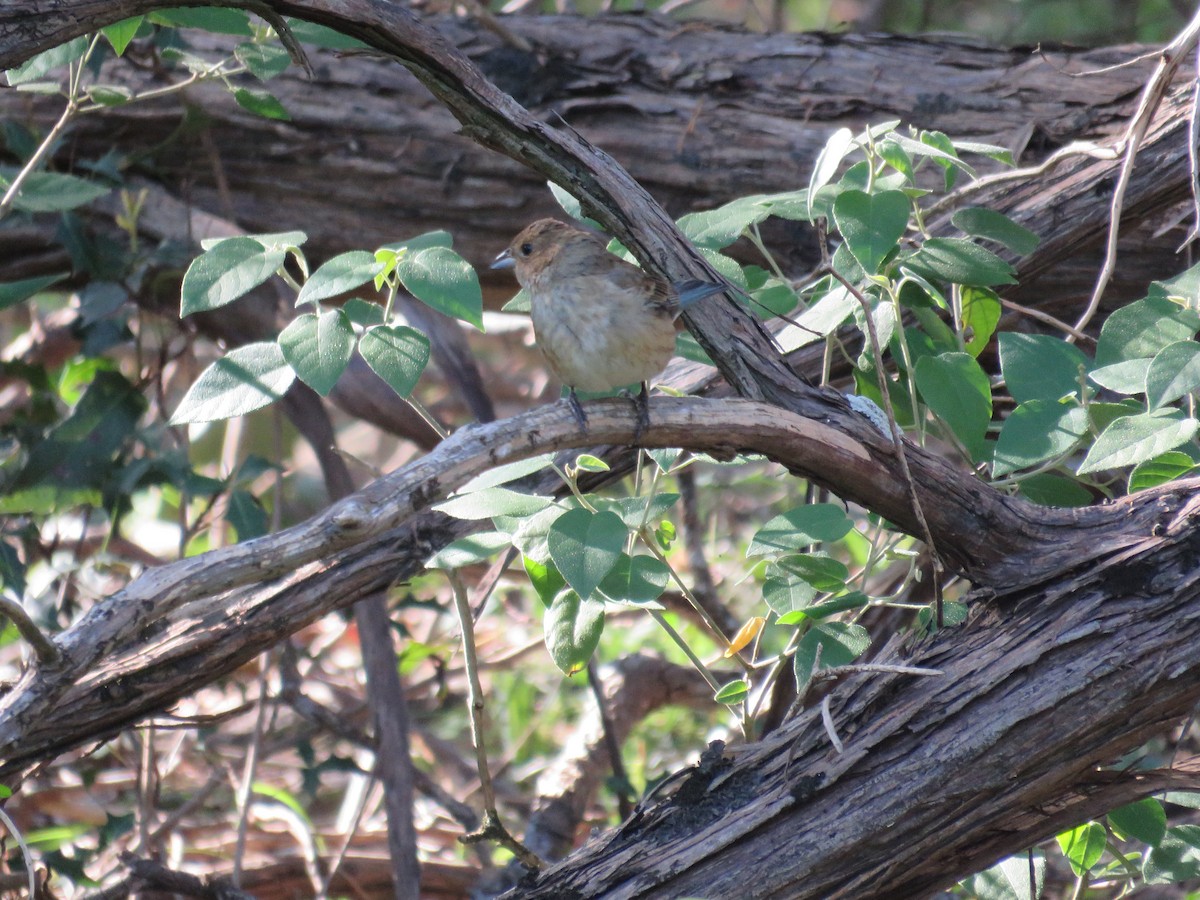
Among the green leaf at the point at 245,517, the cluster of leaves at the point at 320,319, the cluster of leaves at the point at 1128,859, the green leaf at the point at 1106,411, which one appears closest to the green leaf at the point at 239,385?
the cluster of leaves at the point at 320,319

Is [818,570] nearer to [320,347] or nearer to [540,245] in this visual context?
[320,347]

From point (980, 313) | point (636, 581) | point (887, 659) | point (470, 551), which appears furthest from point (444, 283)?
point (980, 313)

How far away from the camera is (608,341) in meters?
2.51

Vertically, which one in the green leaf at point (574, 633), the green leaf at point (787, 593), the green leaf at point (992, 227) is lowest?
the green leaf at point (787, 593)

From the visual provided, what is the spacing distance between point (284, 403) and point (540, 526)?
5.92ft

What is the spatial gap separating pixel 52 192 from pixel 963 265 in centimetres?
212

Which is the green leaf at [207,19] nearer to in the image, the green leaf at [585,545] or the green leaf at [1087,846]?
the green leaf at [585,545]

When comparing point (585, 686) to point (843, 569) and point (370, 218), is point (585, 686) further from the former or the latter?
point (843, 569)

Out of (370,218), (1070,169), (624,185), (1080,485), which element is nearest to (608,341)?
(624,185)

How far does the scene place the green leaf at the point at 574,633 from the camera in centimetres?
198

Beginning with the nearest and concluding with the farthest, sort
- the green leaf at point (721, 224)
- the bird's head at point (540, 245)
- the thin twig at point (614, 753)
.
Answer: the green leaf at point (721, 224)
the bird's head at point (540, 245)
the thin twig at point (614, 753)

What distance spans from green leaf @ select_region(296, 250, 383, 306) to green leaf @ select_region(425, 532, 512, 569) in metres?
0.50

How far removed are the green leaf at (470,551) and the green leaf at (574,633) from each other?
161 millimetres

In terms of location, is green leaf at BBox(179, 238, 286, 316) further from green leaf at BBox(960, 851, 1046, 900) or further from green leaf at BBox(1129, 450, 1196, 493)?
green leaf at BBox(960, 851, 1046, 900)
